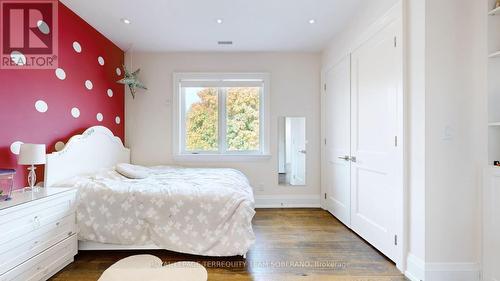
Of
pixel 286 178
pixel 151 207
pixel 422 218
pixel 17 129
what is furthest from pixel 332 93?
pixel 17 129

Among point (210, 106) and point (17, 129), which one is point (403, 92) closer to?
point (210, 106)

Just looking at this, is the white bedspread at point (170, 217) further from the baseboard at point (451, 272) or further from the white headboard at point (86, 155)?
the baseboard at point (451, 272)

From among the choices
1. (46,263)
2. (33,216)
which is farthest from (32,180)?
(46,263)

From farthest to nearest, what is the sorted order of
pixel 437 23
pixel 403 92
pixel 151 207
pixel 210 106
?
pixel 210 106, pixel 151 207, pixel 403 92, pixel 437 23

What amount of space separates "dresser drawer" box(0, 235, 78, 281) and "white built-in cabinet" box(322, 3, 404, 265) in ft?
9.47

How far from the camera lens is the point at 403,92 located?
2.06 metres

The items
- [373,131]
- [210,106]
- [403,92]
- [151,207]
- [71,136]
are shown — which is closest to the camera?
[403,92]

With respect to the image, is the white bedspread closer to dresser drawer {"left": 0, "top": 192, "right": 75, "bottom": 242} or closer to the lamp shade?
dresser drawer {"left": 0, "top": 192, "right": 75, "bottom": 242}

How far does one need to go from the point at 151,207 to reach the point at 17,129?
1.33m

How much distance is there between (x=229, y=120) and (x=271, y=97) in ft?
2.61

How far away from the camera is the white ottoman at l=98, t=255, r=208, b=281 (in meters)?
1.99

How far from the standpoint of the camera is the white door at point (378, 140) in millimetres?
2162

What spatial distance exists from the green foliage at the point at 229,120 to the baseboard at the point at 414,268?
2.62 meters

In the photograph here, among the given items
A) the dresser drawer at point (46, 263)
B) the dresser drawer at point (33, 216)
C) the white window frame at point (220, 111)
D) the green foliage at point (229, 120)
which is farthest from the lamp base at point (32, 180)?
the green foliage at point (229, 120)
